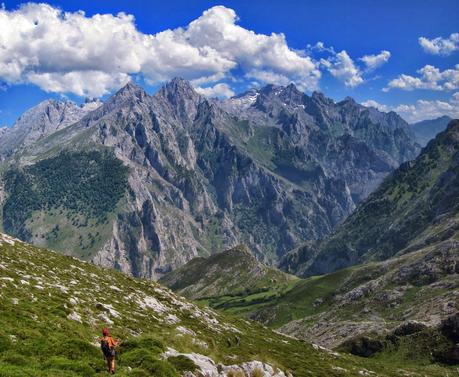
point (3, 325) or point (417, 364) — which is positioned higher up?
point (3, 325)

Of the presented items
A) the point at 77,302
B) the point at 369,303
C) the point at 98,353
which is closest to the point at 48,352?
the point at 98,353


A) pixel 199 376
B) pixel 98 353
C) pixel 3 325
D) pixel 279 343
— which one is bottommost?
pixel 279 343

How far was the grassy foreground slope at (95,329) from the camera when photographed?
95.8 ft

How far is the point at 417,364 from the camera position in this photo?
109 m

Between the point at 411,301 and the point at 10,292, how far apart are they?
15645 cm

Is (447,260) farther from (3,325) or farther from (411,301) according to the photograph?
(3,325)

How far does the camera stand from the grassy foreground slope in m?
29.2

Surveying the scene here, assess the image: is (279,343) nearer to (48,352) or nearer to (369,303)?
(48,352)

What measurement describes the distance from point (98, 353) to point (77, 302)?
1952 centimetres

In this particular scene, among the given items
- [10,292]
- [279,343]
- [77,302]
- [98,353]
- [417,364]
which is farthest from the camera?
[417,364]

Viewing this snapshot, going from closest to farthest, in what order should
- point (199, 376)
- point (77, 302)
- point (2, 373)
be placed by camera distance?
point (2, 373)
point (199, 376)
point (77, 302)

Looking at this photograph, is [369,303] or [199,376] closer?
[199,376]

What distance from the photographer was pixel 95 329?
4209 centimetres

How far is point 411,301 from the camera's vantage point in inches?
6604
